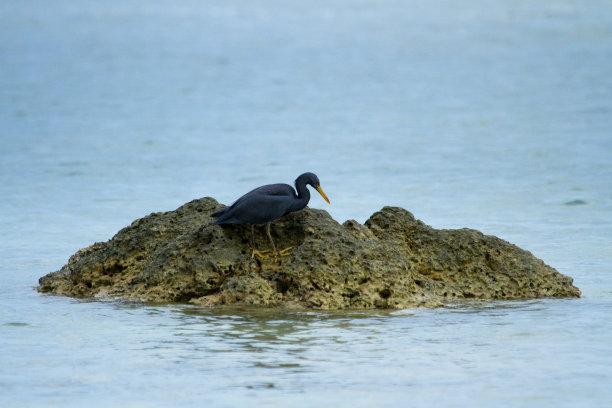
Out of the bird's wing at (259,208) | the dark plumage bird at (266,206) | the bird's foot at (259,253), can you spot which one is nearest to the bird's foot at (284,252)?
the dark plumage bird at (266,206)

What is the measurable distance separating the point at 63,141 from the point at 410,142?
46.3 ft

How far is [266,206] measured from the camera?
9648mm

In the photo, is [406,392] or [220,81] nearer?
[406,392]

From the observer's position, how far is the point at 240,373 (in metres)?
8.00

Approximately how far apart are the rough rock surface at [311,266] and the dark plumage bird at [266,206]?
219 mm

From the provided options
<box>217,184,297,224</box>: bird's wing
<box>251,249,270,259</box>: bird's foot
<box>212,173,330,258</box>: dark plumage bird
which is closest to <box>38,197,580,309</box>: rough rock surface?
<box>251,249,270,259</box>: bird's foot

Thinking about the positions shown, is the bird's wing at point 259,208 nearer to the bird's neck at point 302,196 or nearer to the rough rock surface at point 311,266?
the bird's neck at point 302,196

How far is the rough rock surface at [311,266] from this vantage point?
31.7 ft

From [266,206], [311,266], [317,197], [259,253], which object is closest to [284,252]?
[259,253]

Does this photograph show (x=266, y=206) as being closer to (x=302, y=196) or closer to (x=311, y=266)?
(x=302, y=196)

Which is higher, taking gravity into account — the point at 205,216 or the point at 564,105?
the point at 564,105

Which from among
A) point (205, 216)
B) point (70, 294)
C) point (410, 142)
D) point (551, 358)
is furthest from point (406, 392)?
point (410, 142)

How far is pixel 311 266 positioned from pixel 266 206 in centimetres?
71

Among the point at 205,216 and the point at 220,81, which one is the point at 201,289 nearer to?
the point at 205,216
